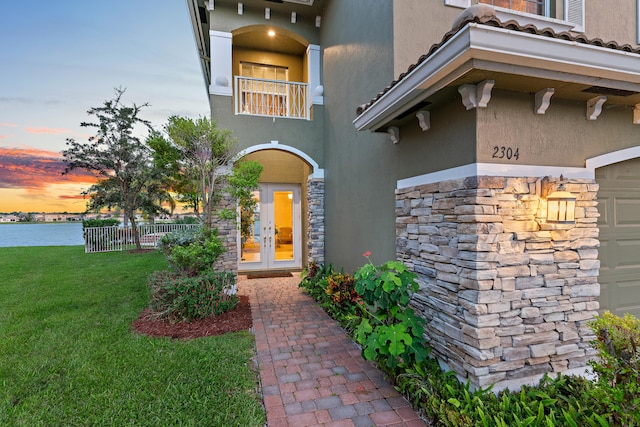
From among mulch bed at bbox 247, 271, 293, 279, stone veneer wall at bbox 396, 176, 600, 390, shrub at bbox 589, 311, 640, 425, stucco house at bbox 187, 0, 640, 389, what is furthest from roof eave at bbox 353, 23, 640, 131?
mulch bed at bbox 247, 271, 293, 279

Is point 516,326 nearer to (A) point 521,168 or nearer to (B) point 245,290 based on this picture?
(A) point 521,168

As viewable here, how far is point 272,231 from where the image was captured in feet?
32.4

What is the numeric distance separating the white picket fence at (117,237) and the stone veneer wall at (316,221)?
9.10 m

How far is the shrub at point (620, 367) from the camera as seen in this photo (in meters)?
2.16

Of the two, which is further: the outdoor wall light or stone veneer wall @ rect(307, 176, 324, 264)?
stone veneer wall @ rect(307, 176, 324, 264)

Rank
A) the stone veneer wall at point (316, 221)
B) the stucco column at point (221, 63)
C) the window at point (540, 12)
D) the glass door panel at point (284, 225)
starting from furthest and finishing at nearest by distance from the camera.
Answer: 1. the glass door panel at point (284, 225)
2. the stone veneer wall at point (316, 221)
3. the stucco column at point (221, 63)
4. the window at point (540, 12)

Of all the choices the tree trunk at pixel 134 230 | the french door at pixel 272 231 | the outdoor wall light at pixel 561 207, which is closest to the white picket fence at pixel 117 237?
the tree trunk at pixel 134 230

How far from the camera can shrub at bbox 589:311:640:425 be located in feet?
7.07

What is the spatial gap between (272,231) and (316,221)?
2377 millimetres

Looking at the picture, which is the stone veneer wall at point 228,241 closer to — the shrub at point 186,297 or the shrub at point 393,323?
the shrub at point 186,297

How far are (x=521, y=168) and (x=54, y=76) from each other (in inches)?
657

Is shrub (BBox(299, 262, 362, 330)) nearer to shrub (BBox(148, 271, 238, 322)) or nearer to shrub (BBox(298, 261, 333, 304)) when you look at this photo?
shrub (BBox(298, 261, 333, 304))

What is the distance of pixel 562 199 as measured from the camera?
9.42 ft

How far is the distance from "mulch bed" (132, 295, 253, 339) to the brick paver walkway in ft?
0.95
